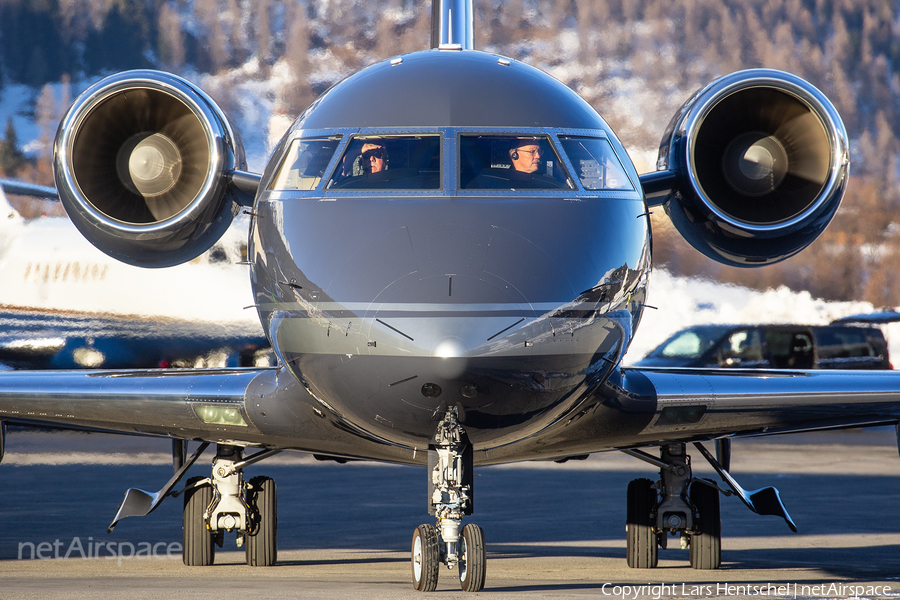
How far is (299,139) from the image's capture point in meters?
7.25

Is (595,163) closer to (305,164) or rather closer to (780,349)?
(305,164)

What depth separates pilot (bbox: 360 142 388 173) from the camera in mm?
6734

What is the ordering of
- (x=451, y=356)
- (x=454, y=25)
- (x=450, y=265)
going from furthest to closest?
(x=454, y=25)
(x=450, y=265)
(x=451, y=356)

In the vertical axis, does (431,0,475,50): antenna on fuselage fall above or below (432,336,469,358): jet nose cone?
above

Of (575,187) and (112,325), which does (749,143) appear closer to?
(575,187)

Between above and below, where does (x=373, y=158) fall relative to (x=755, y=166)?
below

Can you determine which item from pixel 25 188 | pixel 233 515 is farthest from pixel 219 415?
pixel 25 188

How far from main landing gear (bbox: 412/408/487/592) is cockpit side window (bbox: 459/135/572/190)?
1428 millimetres

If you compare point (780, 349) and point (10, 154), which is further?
point (780, 349)

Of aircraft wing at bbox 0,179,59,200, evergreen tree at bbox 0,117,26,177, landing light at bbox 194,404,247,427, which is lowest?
landing light at bbox 194,404,247,427

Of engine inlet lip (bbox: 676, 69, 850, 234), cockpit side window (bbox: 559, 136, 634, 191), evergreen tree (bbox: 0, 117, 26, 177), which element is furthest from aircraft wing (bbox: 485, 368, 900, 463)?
evergreen tree (bbox: 0, 117, 26, 177)

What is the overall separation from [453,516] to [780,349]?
66.7 feet

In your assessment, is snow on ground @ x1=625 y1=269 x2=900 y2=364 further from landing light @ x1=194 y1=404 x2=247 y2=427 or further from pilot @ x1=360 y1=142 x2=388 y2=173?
pilot @ x1=360 y1=142 x2=388 y2=173

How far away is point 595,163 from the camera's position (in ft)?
23.0
